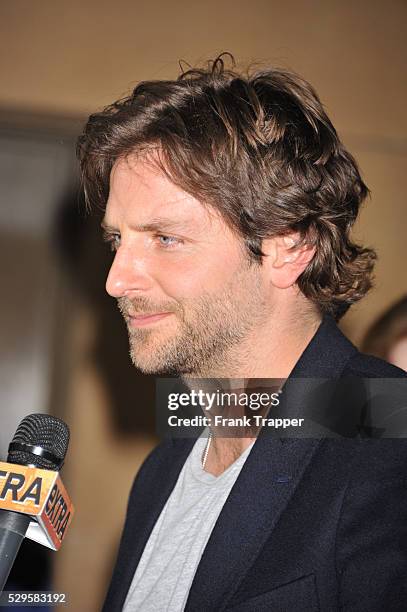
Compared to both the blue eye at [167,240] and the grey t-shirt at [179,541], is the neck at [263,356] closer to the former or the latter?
the grey t-shirt at [179,541]

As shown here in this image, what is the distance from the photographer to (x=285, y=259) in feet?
2.81

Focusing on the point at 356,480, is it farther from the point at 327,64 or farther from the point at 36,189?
the point at 327,64

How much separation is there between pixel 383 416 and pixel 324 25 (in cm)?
122

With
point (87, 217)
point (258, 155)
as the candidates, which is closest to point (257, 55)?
point (87, 217)

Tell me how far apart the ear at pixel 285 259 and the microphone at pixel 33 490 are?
0.34 meters

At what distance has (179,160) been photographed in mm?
813

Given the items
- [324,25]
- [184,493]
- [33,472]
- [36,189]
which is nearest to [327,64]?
[324,25]

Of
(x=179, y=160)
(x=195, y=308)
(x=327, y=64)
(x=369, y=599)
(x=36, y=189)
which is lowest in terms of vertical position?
(x=369, y=599)

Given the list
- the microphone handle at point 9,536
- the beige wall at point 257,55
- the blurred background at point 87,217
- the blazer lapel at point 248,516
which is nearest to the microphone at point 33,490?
the microphone handle at point 9,536

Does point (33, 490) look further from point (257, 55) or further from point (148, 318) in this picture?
point (257, 55)

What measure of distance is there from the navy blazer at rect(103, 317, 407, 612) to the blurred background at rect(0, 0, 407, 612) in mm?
832

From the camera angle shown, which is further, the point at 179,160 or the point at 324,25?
the point at 324,25

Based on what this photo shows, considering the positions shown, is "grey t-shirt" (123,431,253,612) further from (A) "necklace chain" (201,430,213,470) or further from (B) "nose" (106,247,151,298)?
(B) "nose" (106,247,151,298)

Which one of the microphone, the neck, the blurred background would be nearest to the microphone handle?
the microphone
